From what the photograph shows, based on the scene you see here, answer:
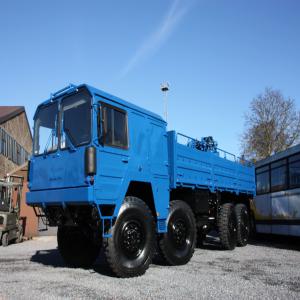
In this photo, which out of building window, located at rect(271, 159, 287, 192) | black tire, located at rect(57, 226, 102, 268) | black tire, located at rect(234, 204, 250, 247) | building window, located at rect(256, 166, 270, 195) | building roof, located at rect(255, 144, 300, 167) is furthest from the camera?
building window, located at rect(256, 166, 270, 195)

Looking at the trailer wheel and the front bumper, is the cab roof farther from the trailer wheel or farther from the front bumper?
the trailer wheel

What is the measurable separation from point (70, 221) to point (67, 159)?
123 cm

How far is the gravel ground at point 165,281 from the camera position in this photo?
19.6 feet

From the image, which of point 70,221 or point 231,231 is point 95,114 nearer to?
point 70,221

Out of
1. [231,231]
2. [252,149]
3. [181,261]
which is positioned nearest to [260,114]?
[252,149]

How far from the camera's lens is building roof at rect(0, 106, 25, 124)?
33294 millimetres

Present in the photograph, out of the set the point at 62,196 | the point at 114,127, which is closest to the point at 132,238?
the point at 62,196

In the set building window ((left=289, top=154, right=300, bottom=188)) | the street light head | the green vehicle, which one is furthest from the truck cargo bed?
the street light head

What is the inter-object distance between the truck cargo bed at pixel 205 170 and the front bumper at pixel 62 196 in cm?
277

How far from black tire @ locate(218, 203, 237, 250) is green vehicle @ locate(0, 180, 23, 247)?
802 cm

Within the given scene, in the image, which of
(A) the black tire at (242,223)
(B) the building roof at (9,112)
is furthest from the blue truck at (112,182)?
(B) the building roof at (9,112)

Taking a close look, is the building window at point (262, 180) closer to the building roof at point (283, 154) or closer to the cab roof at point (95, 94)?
the building roof at point (283, 154)

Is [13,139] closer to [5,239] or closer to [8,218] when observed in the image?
[8,218]

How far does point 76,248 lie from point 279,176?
25.8ft
